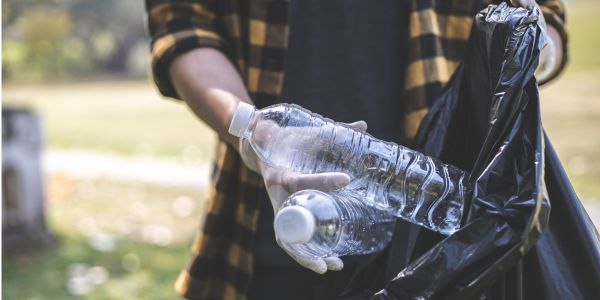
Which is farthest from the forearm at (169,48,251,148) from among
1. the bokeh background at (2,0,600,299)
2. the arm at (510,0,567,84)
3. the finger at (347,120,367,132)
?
the bokeh background at (2,0,600,299)

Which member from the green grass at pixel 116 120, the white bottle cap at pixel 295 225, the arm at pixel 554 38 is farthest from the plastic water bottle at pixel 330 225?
the green grass at pixel 116 120

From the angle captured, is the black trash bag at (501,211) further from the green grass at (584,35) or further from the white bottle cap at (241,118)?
the green grass at (584,35)

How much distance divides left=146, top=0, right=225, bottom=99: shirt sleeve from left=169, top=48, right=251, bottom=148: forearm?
0.8 inches

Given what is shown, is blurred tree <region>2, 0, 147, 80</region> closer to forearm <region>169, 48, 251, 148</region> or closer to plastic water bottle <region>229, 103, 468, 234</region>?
forearm <region>169, 48, 251, 148</region>

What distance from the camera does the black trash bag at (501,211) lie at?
1163 mm

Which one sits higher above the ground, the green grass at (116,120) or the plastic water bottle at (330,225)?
the plastic water bottle at (330,225)

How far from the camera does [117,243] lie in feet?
20.7

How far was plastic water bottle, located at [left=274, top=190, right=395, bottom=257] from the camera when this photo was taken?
4.00 ft

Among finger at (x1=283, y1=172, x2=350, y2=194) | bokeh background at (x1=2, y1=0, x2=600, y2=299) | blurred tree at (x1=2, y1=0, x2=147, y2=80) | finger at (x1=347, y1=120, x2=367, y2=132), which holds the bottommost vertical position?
blurred tree at (x1=2, y1=0, x2=147, y2=80)

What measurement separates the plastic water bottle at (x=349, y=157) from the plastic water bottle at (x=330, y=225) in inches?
2.0

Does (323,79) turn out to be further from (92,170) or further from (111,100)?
(111,100)

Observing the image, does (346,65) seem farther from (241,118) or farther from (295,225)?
(295,225)

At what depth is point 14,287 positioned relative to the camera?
5.32 meters

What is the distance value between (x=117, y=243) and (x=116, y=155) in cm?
349
